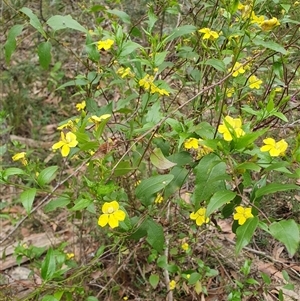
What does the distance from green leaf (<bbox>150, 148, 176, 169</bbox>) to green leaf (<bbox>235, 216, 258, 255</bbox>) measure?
0.90 ft

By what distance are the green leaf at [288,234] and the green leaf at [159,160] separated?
0.35m

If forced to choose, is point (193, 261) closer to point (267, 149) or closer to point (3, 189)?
point (267, 149)

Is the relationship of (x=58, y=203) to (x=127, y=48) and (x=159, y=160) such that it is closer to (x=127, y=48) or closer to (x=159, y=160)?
(x=159, y=160)

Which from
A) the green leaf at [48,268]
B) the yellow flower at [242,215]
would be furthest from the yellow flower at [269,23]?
the green leaf at [48,268]

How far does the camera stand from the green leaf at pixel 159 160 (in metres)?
1.15

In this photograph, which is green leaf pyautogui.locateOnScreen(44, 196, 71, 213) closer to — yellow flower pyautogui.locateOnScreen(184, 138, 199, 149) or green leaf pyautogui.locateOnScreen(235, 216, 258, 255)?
yellow flower pyautogui.locateOnScreen(184, 138, 199, 149)

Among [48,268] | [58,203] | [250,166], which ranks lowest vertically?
[48,268]

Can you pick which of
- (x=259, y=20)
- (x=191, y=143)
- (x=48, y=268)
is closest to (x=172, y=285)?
(x=48, y=268)

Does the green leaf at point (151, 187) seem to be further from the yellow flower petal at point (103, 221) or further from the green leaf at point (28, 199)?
the green leaf at point (28, 199)

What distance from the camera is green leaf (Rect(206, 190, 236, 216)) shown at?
94 centimetres

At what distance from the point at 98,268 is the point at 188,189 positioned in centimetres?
58

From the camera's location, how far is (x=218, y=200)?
95 centimetres

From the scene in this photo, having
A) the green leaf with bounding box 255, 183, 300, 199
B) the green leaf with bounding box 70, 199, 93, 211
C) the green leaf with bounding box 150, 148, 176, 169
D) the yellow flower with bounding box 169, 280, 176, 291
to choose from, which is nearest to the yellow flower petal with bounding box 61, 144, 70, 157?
the green leaf with bounding box 70, 199, 93, 211

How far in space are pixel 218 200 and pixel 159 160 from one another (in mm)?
271
